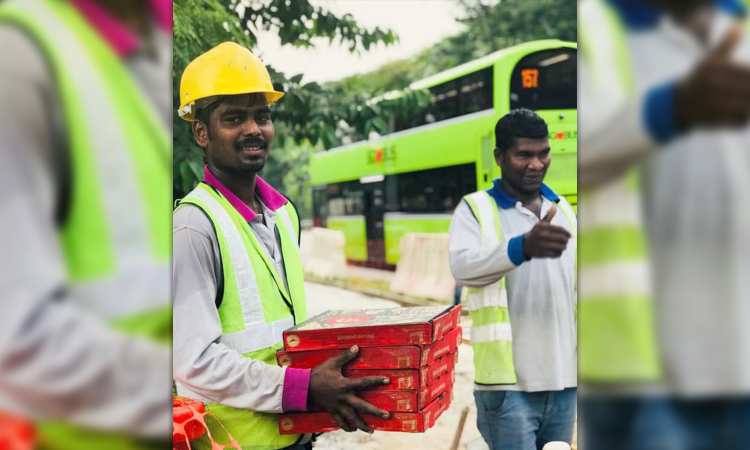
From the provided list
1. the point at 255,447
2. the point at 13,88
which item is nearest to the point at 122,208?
the point at 13,88

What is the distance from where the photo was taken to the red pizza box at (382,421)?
1425mm

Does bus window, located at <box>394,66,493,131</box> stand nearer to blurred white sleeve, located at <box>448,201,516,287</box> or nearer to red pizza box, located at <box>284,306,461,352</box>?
blurred white sleeve, located at <box>448,201,516,287</box>

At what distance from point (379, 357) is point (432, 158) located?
6.70 feet

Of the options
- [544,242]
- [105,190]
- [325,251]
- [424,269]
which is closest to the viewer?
[105,190]

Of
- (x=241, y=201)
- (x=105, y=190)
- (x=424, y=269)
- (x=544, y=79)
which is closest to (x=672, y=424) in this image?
(x=105, y=190)

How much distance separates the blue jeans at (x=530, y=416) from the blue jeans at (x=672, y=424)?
1414mm

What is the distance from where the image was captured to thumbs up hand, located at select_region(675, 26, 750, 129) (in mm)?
655

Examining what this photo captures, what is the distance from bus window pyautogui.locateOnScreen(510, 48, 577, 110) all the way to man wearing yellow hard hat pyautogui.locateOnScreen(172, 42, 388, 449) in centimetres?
92

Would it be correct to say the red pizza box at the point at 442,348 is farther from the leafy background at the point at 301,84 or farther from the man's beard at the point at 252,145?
the leafy background at the point at 301,84

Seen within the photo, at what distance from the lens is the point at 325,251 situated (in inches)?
115

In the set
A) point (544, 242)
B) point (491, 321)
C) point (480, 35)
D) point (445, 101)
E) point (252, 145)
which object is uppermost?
point (480, 35)

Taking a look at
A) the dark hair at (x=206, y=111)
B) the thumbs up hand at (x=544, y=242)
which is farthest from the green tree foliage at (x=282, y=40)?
the thumbs up hand at (x=544, y=242)

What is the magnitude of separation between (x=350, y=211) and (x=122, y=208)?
2.62m

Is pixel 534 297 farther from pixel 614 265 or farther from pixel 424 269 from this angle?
pixel 614 265
